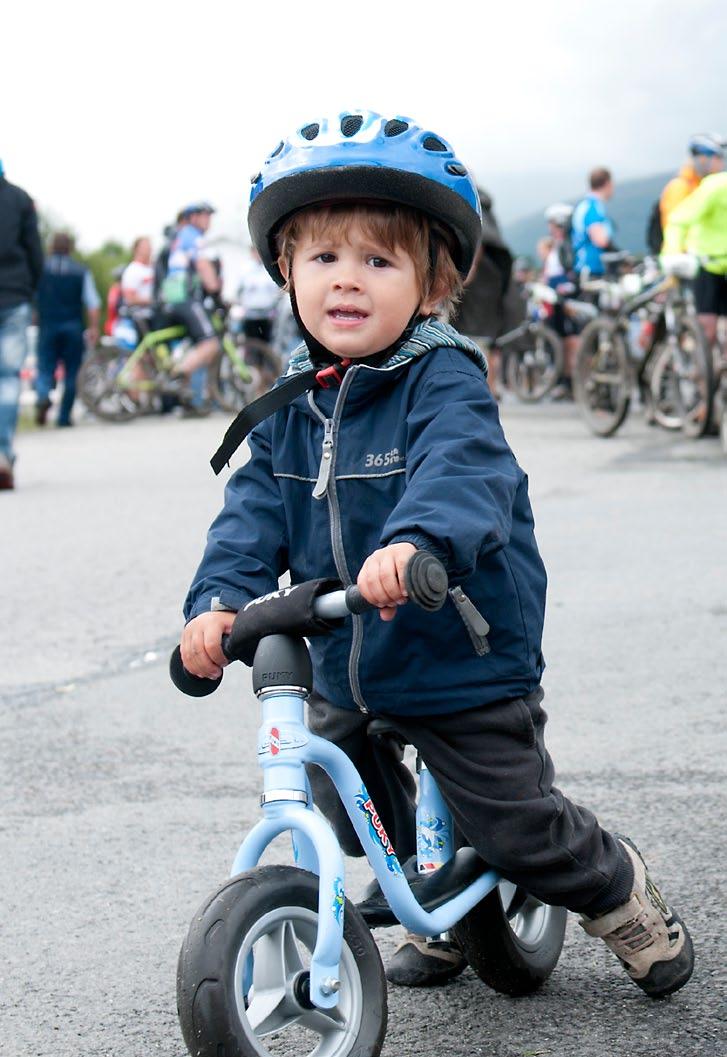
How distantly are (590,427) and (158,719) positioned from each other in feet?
27.5

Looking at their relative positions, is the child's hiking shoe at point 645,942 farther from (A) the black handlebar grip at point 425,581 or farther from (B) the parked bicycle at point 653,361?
(B) the parked bicycle at point 653,361

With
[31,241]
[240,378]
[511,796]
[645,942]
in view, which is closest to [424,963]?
[645,942]

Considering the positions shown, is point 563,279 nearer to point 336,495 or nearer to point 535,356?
point 535,356

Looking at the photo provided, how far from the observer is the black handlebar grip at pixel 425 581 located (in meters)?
2.38

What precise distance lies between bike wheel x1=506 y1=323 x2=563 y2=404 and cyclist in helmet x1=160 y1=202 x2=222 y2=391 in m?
3.18

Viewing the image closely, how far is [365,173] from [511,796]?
3.38 feet

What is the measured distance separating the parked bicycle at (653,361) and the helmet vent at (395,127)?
8827mm

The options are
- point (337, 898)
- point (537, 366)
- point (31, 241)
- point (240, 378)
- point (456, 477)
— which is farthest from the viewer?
point (537, 366)

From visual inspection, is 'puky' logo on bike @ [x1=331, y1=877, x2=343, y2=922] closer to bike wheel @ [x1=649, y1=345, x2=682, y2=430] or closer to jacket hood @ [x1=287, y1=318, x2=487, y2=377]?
jacket hood @ [x1=287, y1=318, x2=487, y2=377]

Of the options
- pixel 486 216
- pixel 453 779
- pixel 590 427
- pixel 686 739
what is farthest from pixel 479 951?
pixel 590 427

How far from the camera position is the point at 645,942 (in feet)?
10.1

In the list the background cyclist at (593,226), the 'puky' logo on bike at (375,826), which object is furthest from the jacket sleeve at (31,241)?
the 'puky' logo on bike at (375,826)

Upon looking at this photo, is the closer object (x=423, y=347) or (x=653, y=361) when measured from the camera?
(x=423, y=347)

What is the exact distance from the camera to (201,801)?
443 cm
